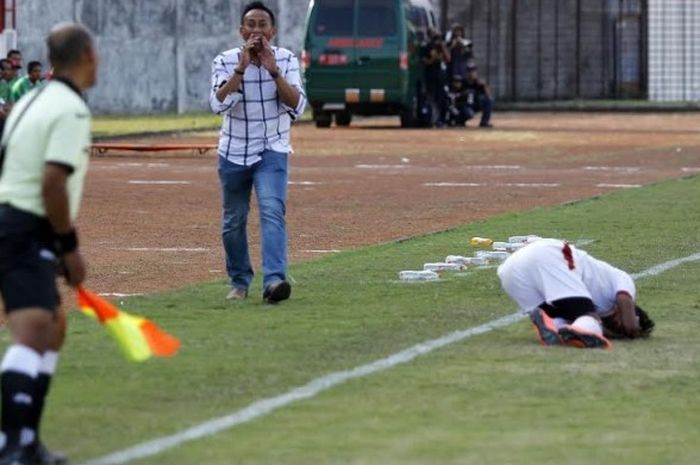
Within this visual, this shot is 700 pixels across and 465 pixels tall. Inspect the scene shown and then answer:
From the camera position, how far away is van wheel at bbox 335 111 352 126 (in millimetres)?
45406

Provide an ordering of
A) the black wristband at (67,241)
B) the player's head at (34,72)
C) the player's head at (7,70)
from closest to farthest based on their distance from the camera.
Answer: the black wristband at (67,241) → the player's head at (34,72) → the player's head at (7,70)

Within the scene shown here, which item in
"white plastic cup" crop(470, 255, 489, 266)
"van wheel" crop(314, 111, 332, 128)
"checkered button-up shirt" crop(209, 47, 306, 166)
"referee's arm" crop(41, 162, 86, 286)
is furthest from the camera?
"van wheel" crop(314, 111, 332, 128)

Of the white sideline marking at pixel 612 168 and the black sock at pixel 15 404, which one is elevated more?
the black sock at pixel 15 404

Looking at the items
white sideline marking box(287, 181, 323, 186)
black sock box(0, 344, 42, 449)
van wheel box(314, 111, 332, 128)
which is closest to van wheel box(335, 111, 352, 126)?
van wheel box(314, 111, 332, 128)

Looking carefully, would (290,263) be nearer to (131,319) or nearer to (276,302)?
(276,302)

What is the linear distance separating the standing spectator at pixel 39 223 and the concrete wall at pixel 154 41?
42836 millimetres

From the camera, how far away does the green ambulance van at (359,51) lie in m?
42.7

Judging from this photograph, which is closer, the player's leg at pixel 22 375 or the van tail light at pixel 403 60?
the player's leg at pixel 22 375

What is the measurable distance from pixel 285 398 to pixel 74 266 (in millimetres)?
1630

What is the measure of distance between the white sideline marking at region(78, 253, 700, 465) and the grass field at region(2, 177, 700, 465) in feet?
0.22

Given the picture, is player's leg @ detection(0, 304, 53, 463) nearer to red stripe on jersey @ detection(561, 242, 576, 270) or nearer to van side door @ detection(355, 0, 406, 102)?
red stripe on jersey @ detection(561, 242, 576, 270)

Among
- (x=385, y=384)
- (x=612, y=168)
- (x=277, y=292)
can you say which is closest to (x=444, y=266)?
(x=277, y=292)

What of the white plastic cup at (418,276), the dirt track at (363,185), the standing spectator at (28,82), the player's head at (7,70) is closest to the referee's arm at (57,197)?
the dirt track at (363,185)

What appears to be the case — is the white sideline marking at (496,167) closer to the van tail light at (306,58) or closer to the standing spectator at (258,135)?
the van tail light at (306,58)
